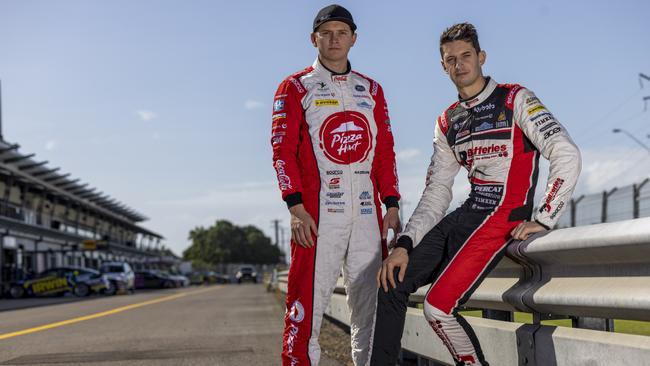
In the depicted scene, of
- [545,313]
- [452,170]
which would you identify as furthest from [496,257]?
[452,170]

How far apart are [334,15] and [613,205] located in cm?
1396

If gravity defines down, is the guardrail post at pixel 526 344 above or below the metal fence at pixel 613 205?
below

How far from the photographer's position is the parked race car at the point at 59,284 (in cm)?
3541

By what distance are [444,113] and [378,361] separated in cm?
135

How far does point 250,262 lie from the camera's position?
150 m

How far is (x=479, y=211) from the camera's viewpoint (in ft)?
12.2

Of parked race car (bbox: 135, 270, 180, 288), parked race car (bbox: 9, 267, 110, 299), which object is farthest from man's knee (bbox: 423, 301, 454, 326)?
parked race car (bbox: 135, 270, 180, 288)

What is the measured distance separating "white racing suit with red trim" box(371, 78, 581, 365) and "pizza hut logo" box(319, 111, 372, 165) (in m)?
0.43

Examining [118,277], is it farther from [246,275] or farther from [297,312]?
[246,275]

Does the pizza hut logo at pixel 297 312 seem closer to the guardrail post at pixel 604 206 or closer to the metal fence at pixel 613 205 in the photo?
the metal fence at pixel 613 205

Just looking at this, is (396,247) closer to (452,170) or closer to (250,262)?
(452,170)

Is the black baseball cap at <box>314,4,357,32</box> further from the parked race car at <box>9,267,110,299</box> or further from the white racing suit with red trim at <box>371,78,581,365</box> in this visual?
the parked race car at <box>9,267,110,299</box>

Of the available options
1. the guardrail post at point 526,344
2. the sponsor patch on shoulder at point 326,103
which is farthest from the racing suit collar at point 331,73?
the guardrail post at point 526,344

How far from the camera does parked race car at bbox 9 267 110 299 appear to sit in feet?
116
